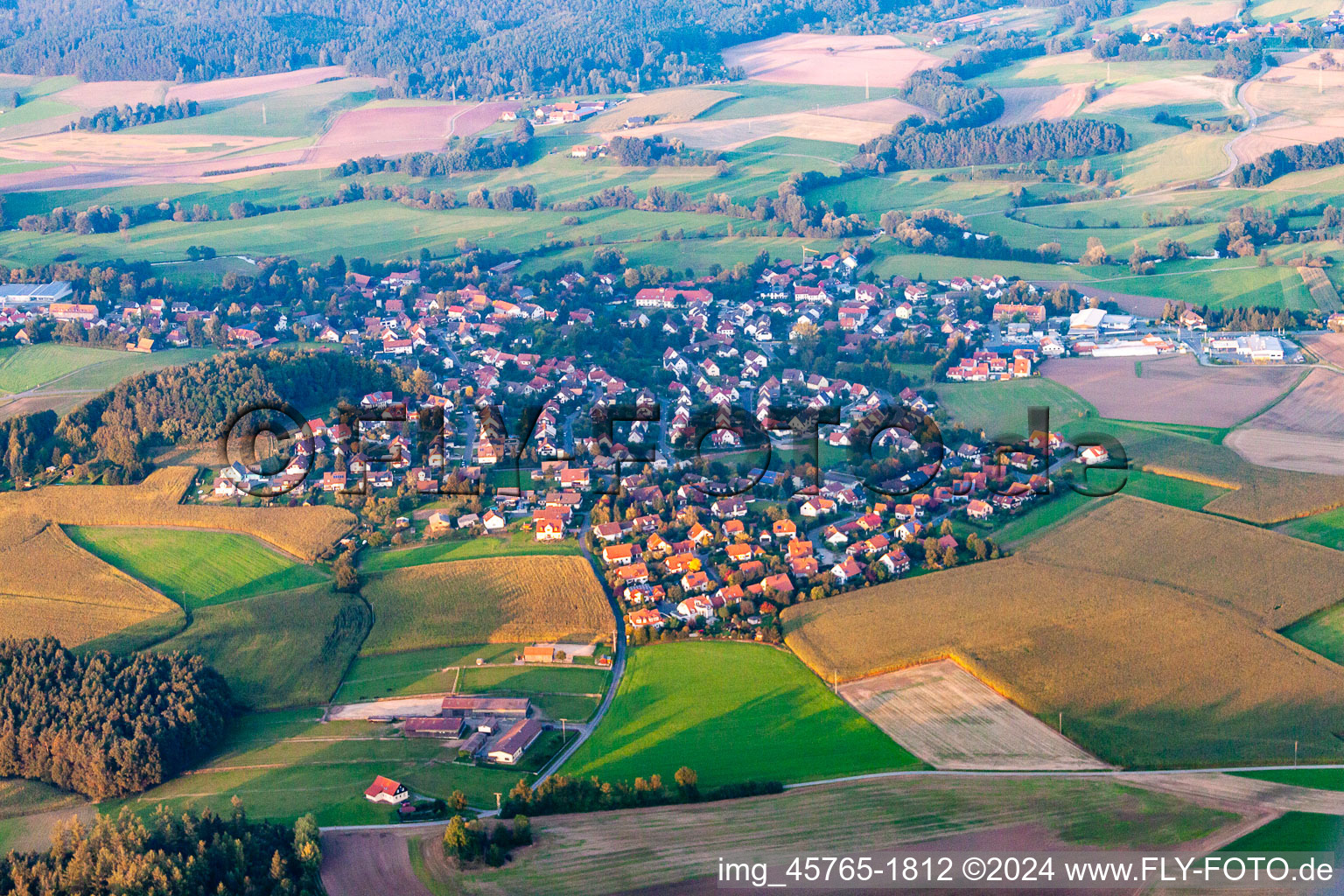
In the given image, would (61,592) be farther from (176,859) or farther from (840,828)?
(840,828)

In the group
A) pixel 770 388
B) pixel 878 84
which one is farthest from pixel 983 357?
pixel 878 84

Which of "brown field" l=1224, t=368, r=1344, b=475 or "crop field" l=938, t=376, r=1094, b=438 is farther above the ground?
"crop field" l=938, t=376, r=1094, b=438

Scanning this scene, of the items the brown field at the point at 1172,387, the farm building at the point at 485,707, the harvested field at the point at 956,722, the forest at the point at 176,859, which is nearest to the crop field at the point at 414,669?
the farm building at the point at 485,707

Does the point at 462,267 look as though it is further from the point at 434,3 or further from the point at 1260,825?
the point at 434,3

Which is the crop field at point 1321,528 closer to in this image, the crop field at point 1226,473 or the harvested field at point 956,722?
the crop field at point 1226,473

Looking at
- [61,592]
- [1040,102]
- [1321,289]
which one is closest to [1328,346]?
[1321,289]

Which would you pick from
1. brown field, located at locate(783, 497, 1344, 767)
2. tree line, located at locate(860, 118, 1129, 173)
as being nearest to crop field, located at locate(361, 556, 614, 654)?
brown field, located at locate(783, 497, 1344, 767)

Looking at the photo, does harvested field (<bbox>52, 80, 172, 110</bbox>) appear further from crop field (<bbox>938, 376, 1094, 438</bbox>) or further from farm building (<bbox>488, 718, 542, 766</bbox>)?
farm building (<bbox>488, 718, 542, 766</bbox>)
